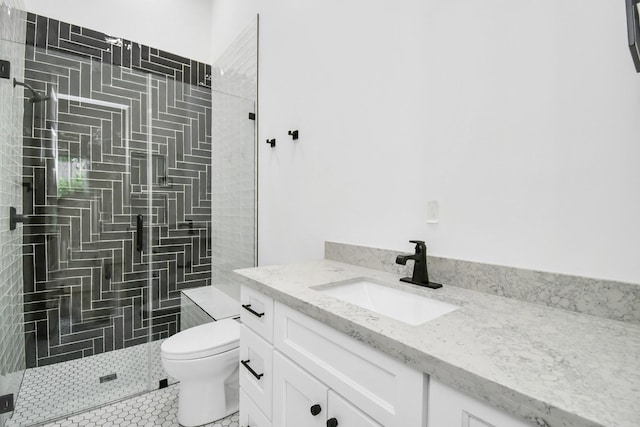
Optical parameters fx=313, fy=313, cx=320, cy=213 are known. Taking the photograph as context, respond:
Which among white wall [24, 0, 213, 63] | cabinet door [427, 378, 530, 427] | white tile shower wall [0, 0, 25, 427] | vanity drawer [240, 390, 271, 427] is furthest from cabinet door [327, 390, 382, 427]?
white wall [24, 0, 213, 63]

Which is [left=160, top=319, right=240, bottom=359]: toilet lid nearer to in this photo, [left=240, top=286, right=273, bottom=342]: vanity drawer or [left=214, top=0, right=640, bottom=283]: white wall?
[left=240, top=286, right=273, bottom=342]: vanity drawer

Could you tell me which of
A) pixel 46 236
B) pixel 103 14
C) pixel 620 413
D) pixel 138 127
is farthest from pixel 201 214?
pixel 620 413

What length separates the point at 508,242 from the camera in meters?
1.03

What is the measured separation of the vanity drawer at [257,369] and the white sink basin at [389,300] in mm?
326

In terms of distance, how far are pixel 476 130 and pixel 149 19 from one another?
3.13 meters

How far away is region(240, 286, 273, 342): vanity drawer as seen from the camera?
1.15m

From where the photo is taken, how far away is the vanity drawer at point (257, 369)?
1149 mm

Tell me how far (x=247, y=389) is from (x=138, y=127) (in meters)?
2.20

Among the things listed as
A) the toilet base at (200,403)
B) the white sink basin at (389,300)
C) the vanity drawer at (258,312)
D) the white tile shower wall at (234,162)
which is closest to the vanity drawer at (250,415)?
the vanity drawer at (258,312)

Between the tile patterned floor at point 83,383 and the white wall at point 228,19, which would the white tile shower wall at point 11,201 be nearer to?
the tile patterned floor at point 83,383

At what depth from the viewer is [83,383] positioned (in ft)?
6.60

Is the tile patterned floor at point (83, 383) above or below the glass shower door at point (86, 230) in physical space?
below

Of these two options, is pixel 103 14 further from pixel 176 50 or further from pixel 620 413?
pixel 620 413

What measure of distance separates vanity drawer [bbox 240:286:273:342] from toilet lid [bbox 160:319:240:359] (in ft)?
1.54
